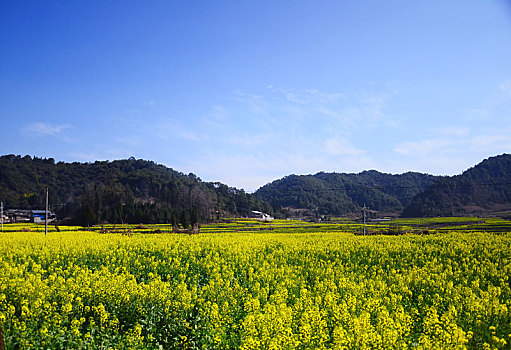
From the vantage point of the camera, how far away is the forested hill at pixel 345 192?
110 m

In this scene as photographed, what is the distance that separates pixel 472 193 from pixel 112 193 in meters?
81.5

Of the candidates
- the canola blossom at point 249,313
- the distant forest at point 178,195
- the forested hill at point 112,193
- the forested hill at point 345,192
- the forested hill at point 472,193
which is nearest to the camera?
the canola blossom at point 249,313

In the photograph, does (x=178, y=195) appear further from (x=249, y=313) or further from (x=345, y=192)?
(x=249, y=313)

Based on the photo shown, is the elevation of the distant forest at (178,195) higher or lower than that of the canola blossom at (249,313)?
higher

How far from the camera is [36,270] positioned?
477 inches

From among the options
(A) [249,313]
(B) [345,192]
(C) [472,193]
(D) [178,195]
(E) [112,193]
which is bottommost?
(A) [249,313]

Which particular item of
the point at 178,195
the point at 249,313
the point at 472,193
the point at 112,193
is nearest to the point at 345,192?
the point at 472,193

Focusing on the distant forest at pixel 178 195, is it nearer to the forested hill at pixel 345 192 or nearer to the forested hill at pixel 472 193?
the forested hill at pixel 472 193

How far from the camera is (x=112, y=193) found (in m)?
82.3

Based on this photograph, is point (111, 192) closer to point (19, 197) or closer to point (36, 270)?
point (19, 197)

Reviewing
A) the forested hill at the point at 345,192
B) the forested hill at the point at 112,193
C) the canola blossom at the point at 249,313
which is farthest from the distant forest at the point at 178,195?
the canola blossom at the point at 249,313

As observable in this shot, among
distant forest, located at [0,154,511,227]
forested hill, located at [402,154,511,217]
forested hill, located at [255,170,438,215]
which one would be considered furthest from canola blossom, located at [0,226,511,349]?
forested hill, located at [255,170,438,215]

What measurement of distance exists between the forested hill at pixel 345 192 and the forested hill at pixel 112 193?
19125mm

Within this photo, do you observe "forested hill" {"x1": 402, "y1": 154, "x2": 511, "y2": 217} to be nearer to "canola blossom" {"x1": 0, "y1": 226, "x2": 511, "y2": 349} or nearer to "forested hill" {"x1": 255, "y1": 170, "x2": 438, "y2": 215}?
"forested hill" {"x1": 255, "y1": 170, "x2": 438, "y2": 215}
